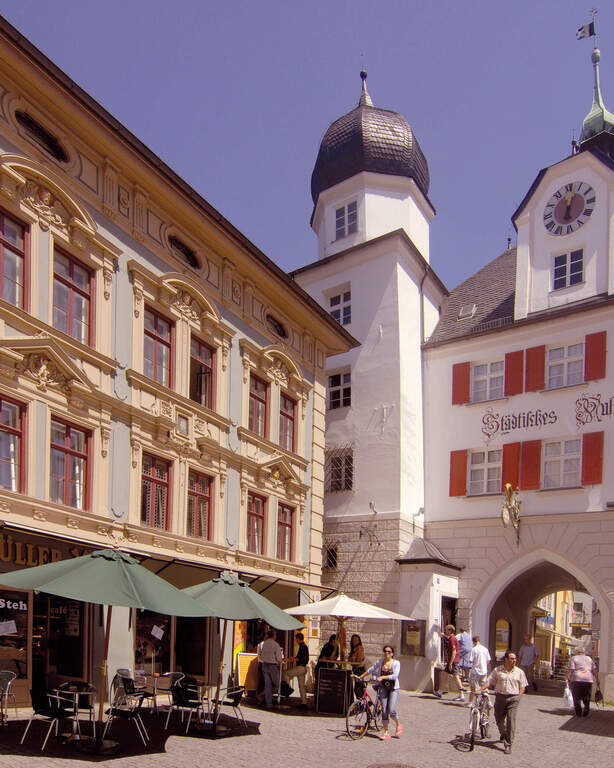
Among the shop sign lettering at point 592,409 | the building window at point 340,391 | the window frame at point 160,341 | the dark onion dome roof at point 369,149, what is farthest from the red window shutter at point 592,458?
the window frame at point 160,341

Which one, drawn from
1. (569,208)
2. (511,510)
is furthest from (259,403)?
(569,208)

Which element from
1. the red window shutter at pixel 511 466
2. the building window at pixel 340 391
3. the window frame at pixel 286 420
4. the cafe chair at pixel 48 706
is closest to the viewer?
the cafe chair at pixel 48 706

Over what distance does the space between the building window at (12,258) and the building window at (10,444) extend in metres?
1.65

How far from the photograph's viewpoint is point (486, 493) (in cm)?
2597

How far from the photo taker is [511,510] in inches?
987

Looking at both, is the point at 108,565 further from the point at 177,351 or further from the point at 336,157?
the point at 336,157

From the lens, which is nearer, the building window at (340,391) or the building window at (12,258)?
the building window at (12,258)

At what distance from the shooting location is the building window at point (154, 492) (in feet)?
54.9

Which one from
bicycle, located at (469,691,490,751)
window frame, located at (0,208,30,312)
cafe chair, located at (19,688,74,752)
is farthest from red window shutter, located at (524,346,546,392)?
cafe chair, located at (19,688,74,752)

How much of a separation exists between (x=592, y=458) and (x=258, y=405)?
9621 mm

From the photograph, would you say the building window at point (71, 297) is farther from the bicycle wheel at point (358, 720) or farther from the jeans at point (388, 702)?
the jeans at point (388, 702)

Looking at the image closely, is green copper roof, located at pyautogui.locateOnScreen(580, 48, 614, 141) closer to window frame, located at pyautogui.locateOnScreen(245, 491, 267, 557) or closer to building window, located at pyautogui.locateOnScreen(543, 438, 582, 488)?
building window, located at pyautogui.locateOnScreen(543, 438, 582, 488)

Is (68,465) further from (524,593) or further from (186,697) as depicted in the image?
(524,593)

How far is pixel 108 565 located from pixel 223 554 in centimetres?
851
